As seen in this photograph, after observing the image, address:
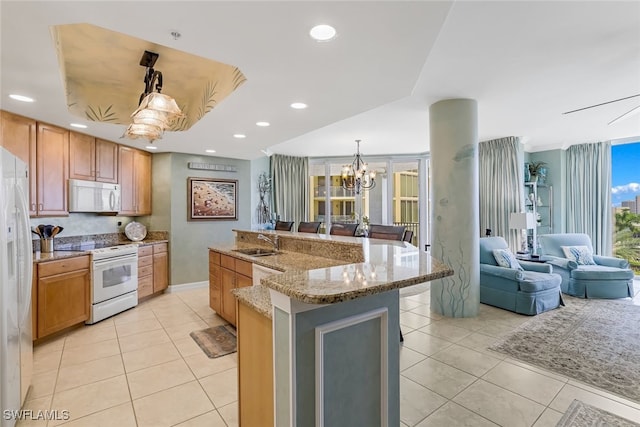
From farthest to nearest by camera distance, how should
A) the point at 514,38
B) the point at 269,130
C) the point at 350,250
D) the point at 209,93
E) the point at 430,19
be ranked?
the point at 269,130 → the point at 209,93 → the point at 350,250 → the point at 514,38 → the point at 430,19

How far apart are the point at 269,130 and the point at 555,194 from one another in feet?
19.7

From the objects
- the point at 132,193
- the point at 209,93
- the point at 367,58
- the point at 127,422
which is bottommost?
the point at 127,422

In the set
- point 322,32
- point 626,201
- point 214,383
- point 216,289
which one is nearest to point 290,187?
point 216,289

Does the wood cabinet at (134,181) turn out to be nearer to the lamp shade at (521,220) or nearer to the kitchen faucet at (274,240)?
the kitchen faucet at (274,240)

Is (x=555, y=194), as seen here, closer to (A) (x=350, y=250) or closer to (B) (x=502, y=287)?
(B) (x=502, y=287)

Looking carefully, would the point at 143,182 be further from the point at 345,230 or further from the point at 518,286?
the point at 518,286

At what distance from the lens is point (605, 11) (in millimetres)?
2068

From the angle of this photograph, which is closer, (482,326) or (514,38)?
(514,38)

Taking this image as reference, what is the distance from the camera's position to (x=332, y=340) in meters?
1.27

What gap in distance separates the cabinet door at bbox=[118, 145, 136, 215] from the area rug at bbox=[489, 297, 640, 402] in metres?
5.24

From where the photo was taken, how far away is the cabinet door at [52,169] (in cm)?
348

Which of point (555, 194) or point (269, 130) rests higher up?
point (269, 130)

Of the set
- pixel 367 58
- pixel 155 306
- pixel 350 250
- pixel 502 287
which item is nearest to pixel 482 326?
pixel 502 287

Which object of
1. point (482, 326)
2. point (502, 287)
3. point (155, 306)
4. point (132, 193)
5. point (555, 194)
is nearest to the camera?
point (482, 326)
